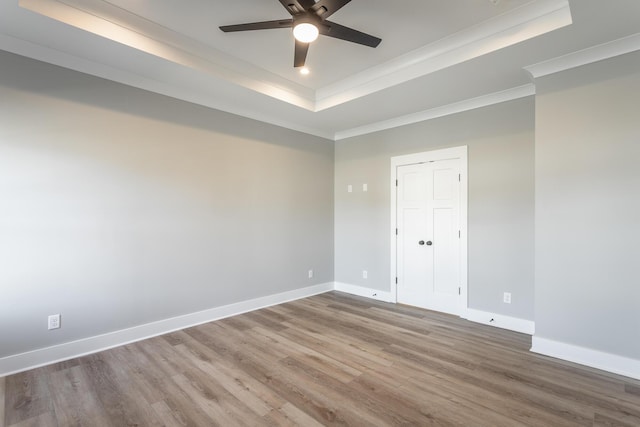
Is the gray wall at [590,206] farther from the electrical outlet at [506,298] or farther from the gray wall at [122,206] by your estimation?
the gray wall at [122,206]

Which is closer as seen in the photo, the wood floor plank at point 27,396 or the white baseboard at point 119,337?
the wood floor plank at point 27,396

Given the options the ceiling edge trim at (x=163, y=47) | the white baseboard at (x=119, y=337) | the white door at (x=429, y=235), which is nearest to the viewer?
the ceiling edge trim at (x=163, y=47)

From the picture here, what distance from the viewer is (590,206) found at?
8.73 ft

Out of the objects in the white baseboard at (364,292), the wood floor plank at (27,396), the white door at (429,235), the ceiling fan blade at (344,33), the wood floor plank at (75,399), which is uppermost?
the ceiling fan blade at (344,33)

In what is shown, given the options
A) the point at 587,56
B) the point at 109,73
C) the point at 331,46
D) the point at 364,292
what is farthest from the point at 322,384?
the point at 587,56

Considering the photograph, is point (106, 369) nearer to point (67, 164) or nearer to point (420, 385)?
point (67, 164)

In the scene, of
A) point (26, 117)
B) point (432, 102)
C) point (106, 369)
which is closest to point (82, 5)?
point (26, 117)

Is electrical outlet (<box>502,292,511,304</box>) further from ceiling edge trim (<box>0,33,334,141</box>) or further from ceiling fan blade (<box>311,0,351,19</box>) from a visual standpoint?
ceiling edge trim (<box>0,33,334,141</box>)

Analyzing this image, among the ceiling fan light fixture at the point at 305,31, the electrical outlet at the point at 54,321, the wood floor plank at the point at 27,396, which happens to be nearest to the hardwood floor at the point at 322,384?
the wood floor plank at the point at 27,396

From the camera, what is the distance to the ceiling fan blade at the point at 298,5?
199cm

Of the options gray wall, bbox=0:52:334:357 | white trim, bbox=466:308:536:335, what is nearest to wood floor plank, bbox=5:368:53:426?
gray wall, bbox=0:52:334:357

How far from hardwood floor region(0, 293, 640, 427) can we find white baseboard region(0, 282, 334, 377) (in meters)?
0.09

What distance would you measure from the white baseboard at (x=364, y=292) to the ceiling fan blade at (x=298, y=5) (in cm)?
383

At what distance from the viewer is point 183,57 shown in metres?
2.93
